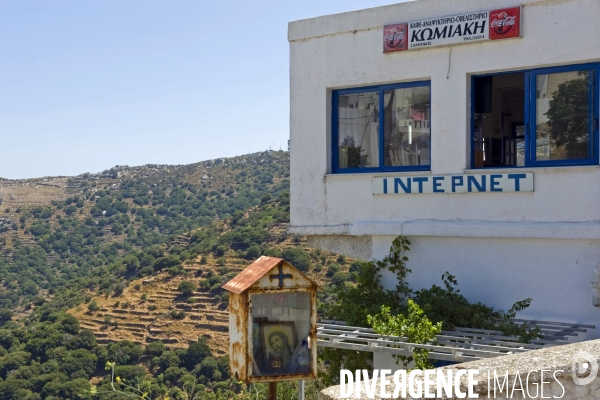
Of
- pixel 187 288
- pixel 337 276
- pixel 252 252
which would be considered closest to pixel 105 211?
pixel 187 288

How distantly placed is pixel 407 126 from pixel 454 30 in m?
1.32

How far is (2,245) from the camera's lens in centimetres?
8062

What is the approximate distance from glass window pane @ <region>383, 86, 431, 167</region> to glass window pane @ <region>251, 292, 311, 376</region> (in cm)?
469

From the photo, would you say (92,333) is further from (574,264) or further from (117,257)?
(574,264)

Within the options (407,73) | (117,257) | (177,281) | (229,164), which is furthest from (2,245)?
(407,73)

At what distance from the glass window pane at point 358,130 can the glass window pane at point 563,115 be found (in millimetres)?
2047

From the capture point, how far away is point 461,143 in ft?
30.7

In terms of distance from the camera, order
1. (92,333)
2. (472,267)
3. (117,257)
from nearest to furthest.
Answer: (472,267), (92,333), (117,257)

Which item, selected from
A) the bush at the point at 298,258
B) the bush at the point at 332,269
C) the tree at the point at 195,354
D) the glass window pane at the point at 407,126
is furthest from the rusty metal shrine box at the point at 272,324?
the bush at the point at 298,258

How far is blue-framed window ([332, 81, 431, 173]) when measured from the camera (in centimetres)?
982

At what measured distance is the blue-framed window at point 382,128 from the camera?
9820 millimetres

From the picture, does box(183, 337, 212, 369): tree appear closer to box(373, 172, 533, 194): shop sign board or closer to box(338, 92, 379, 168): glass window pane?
box(338, 92, 379, 168): glass window pane

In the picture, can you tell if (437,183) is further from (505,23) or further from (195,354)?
(195,354)

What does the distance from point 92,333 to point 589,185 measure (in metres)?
44.5
